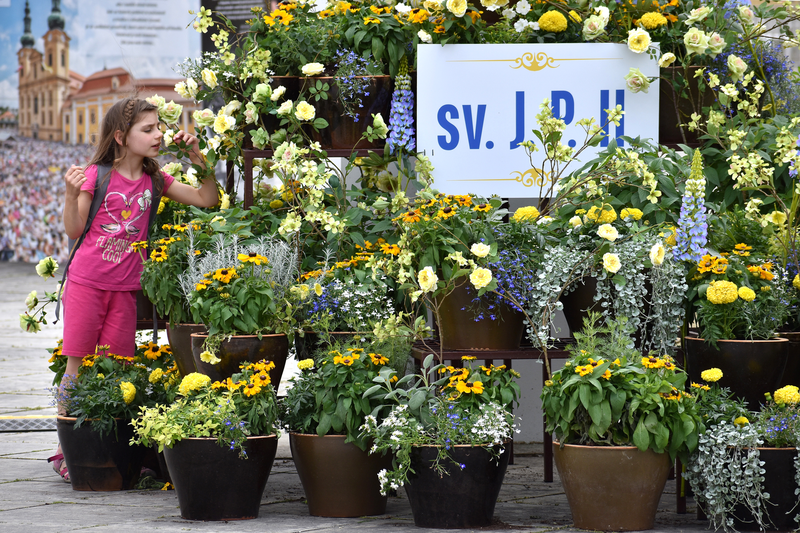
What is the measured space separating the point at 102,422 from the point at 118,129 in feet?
3.99

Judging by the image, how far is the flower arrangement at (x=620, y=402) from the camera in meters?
2.96

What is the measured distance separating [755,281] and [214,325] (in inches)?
74.8

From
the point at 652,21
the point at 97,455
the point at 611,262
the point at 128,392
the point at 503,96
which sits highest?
the point at 652,21

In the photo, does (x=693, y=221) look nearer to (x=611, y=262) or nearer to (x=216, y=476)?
(x=611, y=262)

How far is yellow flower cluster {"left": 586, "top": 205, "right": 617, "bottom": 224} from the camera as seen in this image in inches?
131

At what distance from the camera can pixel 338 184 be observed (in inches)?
159

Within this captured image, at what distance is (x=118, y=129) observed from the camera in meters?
4.00

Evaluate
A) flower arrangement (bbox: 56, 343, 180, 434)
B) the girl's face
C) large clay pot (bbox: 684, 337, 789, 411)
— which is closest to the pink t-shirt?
the girl's face

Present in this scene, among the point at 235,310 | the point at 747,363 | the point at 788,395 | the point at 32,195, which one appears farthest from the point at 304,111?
the point at 32,195

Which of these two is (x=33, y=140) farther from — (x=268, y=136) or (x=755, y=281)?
(x=755, y=281)

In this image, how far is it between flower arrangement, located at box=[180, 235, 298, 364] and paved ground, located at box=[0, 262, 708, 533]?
61 centimetres

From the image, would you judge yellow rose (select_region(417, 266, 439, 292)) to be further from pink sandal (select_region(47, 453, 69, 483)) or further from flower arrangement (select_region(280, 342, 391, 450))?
pink sandal (select_region(47, 453, 69, 483))

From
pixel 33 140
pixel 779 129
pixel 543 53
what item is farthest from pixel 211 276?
pixel 33 140

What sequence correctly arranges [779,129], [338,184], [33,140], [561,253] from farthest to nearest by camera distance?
1. [33,140]
2. [338,184]
3. [779,129]
4. [561,253]
